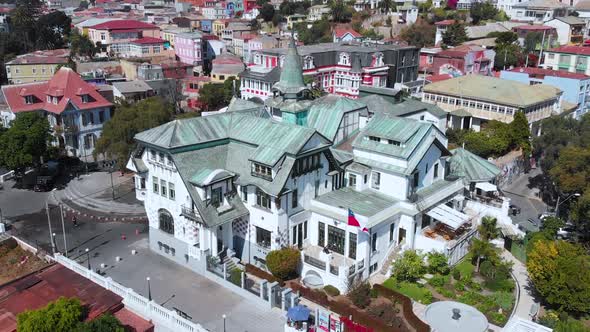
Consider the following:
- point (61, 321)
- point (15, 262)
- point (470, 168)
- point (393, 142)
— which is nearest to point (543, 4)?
point (470, 168)

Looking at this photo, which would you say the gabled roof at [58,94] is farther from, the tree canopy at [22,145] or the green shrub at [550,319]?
the green shrub at [550,319]

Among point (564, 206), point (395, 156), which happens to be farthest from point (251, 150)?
point (564, 206)

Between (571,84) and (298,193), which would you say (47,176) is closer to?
(298,193)

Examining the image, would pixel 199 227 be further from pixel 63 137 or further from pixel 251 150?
pixel 63 137

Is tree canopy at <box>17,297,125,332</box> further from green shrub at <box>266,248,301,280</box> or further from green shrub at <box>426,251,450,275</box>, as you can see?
green shrub at <box>426,251,450,275</box>

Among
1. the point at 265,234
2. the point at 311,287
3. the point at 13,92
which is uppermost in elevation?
the point at 13,92

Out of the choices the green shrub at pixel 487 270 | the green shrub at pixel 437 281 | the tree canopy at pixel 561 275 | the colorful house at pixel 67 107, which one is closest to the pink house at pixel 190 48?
the colorful house at pixel 67 107
